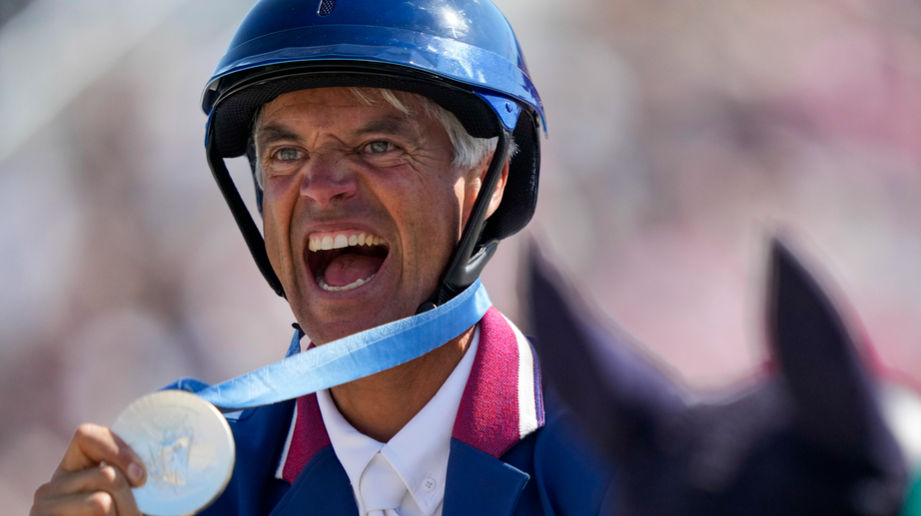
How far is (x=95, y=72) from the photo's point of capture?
4297mm

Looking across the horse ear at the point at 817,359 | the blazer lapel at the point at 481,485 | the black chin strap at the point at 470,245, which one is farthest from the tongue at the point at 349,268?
the horse ear at the point at 817,359

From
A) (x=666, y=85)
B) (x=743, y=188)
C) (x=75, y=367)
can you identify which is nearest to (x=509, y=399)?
(x=743, y=188)

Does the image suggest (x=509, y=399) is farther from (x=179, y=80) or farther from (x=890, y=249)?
(x=179, y=80)

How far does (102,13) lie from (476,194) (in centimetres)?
263

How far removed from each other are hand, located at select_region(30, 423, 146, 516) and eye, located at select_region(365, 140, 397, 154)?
949mm

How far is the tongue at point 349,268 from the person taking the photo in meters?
2.20

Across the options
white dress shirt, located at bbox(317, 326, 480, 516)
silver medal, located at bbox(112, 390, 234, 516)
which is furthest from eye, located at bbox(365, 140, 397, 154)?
silver medal, located at bbox(112, 390, 234, 516)

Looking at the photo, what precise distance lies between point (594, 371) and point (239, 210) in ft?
6.73

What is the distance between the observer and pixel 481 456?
1960 mm

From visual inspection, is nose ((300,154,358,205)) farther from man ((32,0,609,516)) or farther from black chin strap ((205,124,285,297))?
black chin strap ((205,124,285,297))

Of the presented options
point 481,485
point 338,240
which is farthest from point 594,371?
point 338,240

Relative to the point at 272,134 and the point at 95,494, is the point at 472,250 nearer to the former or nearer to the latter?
the point at 272,134

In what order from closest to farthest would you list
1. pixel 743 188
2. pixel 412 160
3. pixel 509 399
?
pixel 509 399
pixel 412 160
pixel 743 188

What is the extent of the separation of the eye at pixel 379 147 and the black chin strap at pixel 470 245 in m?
0.23
